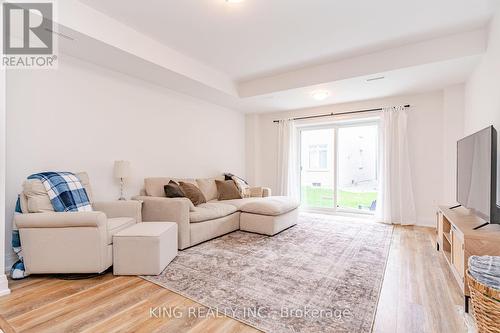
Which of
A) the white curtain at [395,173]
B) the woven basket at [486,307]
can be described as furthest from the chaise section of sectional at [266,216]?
the woven basket at [486,307]

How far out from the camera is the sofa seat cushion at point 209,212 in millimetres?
3147

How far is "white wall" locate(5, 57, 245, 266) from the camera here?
253 centimetres

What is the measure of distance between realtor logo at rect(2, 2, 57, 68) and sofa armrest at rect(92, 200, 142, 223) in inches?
62.2

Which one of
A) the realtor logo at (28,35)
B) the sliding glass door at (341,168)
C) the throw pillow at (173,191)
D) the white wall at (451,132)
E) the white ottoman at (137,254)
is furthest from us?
the sliding glass door at (341,168)

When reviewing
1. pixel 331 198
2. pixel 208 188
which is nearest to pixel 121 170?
pixel 208 188

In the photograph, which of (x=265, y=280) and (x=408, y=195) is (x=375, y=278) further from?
(x=408, y=195)

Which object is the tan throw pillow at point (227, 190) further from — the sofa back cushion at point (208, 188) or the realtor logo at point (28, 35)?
the realtor logo at point (28, 35)

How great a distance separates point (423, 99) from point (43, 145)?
5.58 m

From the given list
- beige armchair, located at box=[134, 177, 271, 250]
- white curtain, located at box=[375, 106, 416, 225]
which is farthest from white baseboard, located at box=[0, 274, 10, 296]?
white curtain, located at box=[375, 106, 416, 225]

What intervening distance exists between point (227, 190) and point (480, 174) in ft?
10.9

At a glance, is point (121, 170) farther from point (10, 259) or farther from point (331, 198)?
point (331, 198)

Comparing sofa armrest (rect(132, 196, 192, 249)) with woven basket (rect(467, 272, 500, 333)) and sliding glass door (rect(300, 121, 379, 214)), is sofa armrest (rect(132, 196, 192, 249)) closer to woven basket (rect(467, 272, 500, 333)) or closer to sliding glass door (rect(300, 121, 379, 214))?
woven basket (rect(467, 272, 500, 333))

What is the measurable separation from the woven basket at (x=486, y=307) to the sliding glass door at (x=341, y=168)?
3.88m

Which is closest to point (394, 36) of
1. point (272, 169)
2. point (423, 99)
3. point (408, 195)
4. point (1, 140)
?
point (423, 99)
